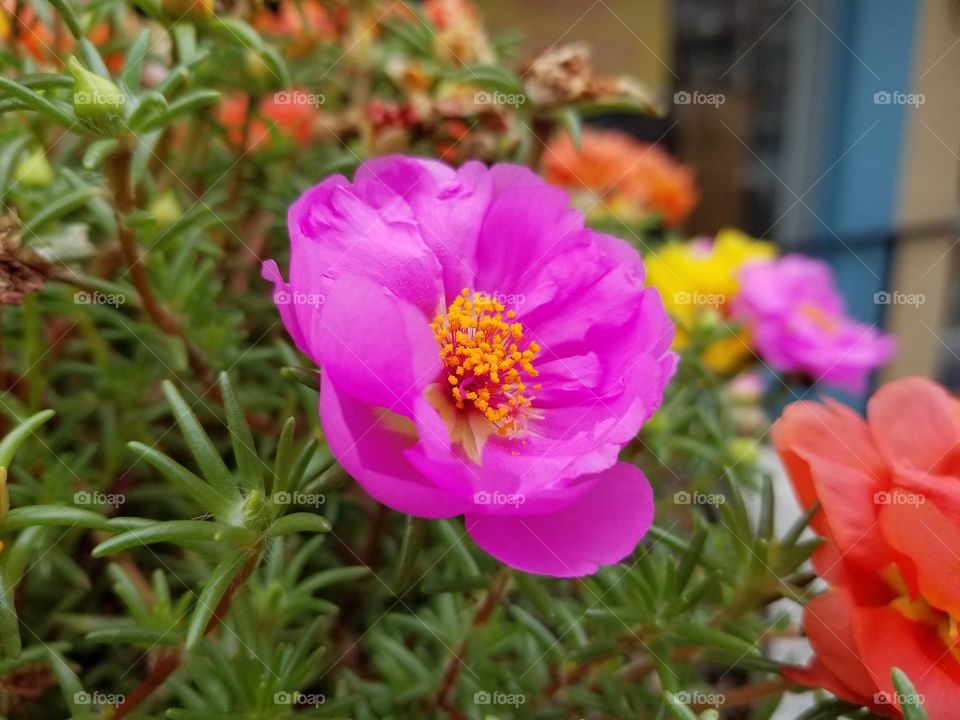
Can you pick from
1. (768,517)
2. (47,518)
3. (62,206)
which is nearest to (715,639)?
(768,517)

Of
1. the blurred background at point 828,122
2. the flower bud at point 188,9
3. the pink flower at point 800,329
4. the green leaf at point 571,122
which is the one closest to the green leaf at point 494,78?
the green leaf at point 571,122

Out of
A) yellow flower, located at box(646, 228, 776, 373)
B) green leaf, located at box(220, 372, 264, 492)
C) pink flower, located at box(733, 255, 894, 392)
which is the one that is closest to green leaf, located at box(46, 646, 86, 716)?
green leaf, located at box(220, 372, 264, 492)

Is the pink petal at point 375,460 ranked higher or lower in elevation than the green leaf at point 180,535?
higher

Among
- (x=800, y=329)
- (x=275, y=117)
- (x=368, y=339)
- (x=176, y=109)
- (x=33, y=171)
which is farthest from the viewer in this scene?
(x=800, y=329)

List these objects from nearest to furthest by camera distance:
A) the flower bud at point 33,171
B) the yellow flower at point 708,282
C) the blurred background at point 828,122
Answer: the flower bud at point 33,171, the yellow flower at point 708,282, the blurred background at point 828,122

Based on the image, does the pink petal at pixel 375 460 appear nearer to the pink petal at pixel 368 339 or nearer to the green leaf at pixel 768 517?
the pink petal at pixel 368 339

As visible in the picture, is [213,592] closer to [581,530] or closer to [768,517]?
[581,530]
